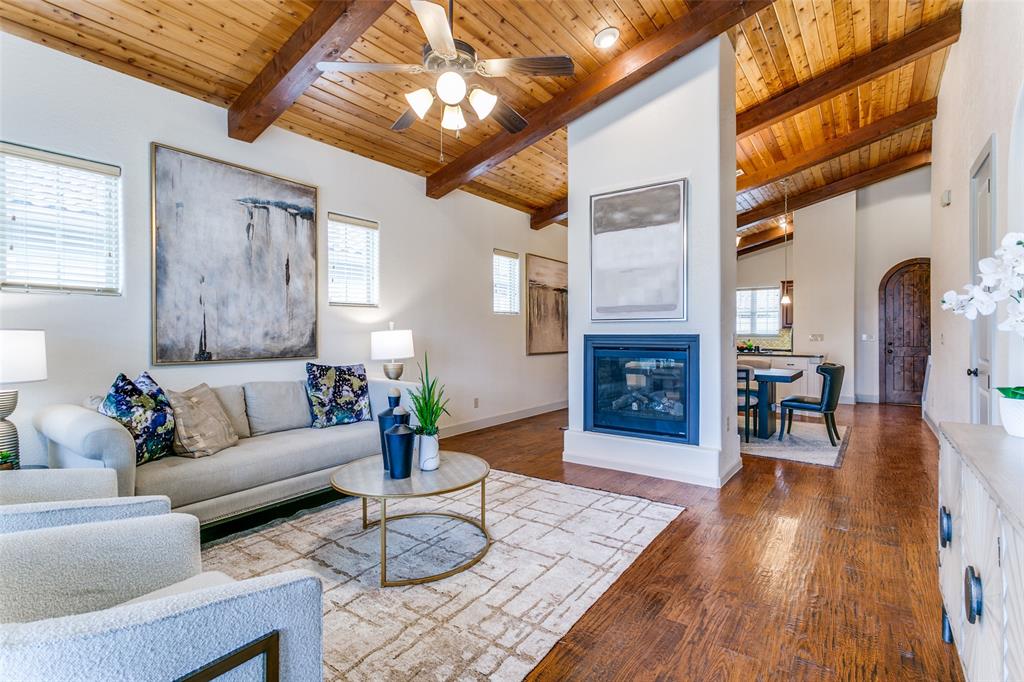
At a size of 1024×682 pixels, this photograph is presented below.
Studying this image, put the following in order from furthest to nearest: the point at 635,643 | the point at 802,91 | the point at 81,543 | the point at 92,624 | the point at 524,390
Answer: the point at 524,390, the point at 802,91, the point at 635,643, the point at 81,543, the point at 92,624

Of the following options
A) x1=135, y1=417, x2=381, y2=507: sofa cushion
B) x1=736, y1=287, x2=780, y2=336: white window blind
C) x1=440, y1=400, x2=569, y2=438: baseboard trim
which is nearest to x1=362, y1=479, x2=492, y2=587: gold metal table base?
x1=135, y1=417, x2=381, y2=507: sofa cushion

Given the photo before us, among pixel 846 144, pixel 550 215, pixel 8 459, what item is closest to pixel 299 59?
pixel 8 459

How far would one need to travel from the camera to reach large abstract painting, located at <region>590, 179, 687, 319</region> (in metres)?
3.90

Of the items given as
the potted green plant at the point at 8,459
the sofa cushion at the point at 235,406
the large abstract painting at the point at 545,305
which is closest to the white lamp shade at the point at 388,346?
the sofa cushion at the point at 235,406

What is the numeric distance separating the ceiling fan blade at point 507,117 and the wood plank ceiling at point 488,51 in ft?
2.64

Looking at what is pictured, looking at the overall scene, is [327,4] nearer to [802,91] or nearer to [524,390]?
[802,91]

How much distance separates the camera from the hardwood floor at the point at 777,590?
1.73m

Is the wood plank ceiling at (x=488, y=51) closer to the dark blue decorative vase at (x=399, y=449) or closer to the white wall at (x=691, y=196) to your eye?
the white wall at (x=691, y=196)

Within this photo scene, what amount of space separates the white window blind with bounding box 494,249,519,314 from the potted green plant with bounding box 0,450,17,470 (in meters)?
4.67

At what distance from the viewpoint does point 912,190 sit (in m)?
7.62

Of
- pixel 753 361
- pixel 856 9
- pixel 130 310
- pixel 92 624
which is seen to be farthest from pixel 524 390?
pixel 92 624

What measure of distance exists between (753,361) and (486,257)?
4066 millimetres

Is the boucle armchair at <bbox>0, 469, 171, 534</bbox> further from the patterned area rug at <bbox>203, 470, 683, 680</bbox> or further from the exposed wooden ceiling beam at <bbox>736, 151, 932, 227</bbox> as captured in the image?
the exposed wooden ceiling beam at <bbox>736, 151, 932, 227</bbox>

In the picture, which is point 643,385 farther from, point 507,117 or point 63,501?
point 63,501
